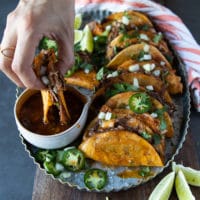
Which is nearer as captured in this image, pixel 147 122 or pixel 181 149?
pixel 147 122

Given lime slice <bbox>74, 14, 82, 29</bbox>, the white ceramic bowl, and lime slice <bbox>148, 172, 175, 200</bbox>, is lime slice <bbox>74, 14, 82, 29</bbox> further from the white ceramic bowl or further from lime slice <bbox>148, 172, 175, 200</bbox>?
lime slice <bbox>148, 172, 175, 200</bbox>

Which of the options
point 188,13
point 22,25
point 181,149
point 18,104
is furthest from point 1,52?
point 188,13

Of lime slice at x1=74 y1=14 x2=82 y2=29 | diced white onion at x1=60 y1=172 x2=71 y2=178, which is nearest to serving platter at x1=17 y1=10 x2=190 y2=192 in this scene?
diced white onion at x1=60 y1=172 x2=71 y2=178

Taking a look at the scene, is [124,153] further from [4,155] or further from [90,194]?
[4,155]

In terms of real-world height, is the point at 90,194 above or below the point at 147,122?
below

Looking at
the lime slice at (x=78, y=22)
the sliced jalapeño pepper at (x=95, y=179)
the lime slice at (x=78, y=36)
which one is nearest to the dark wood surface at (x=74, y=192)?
the sliced jalapeño pepper at (x=95, y=179)

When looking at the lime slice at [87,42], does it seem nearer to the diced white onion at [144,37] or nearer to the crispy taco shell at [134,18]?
the crispy taco shell at [134,18]
